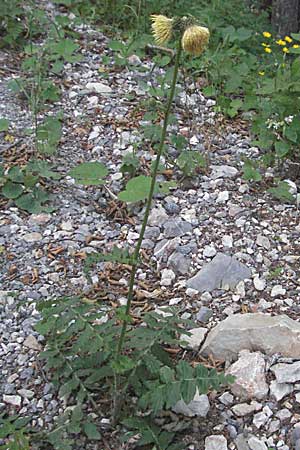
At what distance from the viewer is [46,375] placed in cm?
267

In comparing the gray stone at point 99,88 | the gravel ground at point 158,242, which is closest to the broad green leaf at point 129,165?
the gravel ground at point 158,242

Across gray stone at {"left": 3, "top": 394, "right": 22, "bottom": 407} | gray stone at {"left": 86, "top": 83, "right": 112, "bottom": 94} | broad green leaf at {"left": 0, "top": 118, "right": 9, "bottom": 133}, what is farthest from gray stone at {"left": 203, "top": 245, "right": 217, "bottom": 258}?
gray stone at {"left": 86, "top": 83, "right": 112, "bottom": 94}

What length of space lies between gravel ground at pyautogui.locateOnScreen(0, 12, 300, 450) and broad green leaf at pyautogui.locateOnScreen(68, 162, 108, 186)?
0.26 ft

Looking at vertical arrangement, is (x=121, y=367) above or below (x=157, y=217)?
above

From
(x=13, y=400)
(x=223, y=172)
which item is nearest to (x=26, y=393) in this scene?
(x=13, y=400)

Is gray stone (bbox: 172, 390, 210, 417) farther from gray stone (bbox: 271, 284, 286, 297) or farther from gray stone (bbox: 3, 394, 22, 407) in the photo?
gray stone (bbox: 271, 284, 286, 297)

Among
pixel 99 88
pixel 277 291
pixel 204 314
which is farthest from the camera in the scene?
pixel 99 88

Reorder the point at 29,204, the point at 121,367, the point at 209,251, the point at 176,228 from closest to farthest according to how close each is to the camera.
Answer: the point at 121,367 → the point at 209,251 → the point at 176,228 → the point at 29,204

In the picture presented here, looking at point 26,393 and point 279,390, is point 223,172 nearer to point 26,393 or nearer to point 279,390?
point 279,390

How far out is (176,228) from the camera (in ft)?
11.0

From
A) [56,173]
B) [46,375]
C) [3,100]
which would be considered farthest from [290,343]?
[3,100]

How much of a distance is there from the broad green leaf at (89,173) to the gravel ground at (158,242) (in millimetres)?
80

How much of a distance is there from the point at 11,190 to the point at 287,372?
5.27 feet

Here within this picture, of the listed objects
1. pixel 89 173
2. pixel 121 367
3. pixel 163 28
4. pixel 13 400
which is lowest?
pixel 13 400
